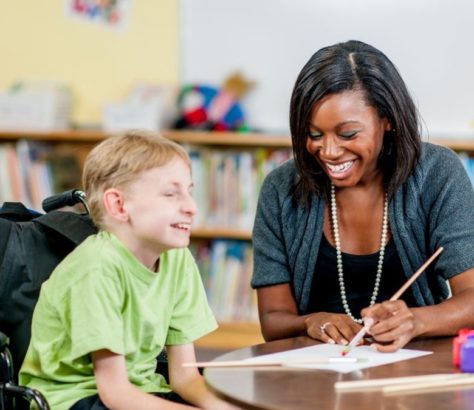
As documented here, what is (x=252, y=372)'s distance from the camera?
1675 millimetres

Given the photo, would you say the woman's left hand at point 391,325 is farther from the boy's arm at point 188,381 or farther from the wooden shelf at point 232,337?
the wooden shelf at point 232,337

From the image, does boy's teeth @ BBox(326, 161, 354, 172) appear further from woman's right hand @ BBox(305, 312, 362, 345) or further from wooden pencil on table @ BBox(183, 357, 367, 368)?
wooden pencil on table @ BBox(183, 357, 367, 368)

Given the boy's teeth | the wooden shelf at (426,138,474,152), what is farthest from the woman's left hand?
the wooden shelf at (426,138,474,152)

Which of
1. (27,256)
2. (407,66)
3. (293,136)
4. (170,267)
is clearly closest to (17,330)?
(27,256)

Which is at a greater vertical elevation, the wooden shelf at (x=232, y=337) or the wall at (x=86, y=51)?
the wall at (x=86, y=51)

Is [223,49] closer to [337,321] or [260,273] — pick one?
[260,273]

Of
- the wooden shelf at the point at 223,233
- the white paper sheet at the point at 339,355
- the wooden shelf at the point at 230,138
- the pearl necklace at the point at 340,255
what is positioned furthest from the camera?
the wooden shelf at the point at 223,233

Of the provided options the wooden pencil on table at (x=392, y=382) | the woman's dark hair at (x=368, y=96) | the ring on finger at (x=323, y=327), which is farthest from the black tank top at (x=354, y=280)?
the wooden pencil on table at (x=392, y=382)

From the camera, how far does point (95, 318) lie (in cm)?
175

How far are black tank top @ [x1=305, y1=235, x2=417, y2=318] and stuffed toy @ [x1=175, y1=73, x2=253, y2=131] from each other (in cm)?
208

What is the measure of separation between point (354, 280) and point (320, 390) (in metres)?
0.71

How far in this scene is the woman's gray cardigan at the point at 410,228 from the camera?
7.02ft

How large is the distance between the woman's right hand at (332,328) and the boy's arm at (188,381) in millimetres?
220

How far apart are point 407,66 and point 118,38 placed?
1.23m
